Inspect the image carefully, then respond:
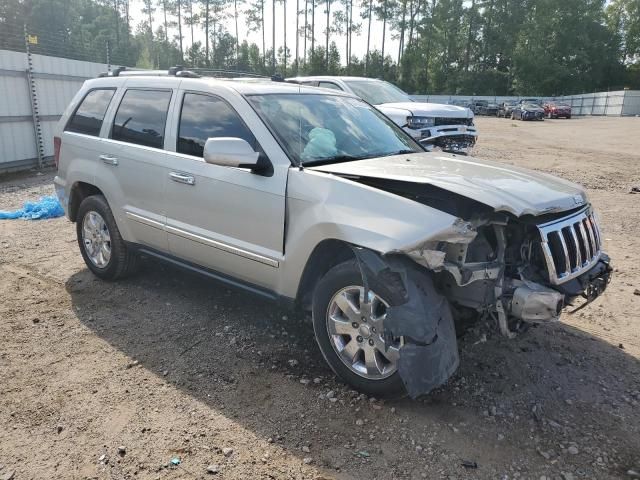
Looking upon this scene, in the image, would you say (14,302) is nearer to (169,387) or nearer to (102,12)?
(169,387)

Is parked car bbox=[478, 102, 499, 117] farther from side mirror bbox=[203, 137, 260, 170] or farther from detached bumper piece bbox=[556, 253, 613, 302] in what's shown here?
side mirror bbox=[203, 137, 260, 170]

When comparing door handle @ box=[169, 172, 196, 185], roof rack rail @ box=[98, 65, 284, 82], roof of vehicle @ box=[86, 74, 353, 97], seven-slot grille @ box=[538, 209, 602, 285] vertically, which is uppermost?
roof rack rail @ box=[98, 65, 284, 82]

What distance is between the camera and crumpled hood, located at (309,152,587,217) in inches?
118

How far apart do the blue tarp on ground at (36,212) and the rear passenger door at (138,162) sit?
360cm

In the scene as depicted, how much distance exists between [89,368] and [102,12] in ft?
259

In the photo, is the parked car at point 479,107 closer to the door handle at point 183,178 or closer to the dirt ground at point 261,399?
the dirt ground at point 261,399

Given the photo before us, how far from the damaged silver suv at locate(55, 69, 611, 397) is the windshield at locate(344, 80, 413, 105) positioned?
6.35m

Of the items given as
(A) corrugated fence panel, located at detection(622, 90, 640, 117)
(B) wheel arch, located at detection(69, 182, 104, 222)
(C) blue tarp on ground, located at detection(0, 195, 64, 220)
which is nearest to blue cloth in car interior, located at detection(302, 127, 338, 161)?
(B) wheel arch, located at detection(69, 182, 104, 222)

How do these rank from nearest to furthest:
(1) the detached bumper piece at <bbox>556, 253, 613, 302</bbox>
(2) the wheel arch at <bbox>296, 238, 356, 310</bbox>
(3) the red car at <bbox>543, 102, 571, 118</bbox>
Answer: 1. (1) the detached bumper piece at <bbox>556, 253, 613, 302</bbox>
2. (2) the wheel arch at <bbox>296, 238, 356, 310</bbox>
3. (3) the red car at <bbox>543, 102, 571, 118</bbox>

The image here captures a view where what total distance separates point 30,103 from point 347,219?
11148 mm

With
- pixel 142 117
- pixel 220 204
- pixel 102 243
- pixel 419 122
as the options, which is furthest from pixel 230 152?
pixel 419 122

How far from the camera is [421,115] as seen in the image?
10.3 m

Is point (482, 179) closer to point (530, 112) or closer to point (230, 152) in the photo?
point (230, 152)

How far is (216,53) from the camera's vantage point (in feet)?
232
